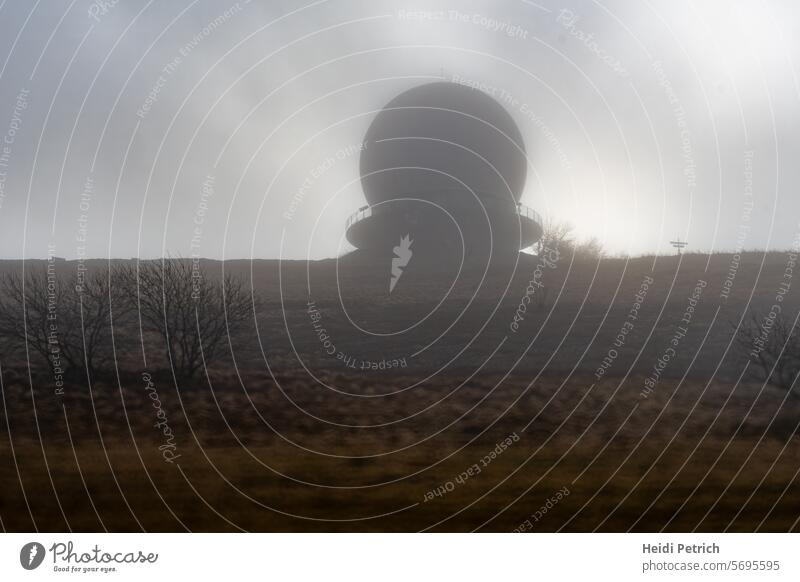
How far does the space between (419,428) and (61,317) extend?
7364 millimetres

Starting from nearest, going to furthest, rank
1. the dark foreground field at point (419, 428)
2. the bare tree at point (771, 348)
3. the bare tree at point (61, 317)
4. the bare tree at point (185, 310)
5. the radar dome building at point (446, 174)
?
the dark foreground field at point (419, 428) → the bare tree at point (61, 317) → the bare tree at point (185, 310) → the bare tree at point (771, 348) → the radar dome building at point (446, 174)

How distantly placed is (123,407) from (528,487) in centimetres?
723

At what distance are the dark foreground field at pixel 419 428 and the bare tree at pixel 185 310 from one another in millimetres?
355

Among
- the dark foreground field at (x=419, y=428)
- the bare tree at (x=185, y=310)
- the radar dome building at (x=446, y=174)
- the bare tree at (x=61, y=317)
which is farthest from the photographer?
the radar dome building at (x=446, y=174)

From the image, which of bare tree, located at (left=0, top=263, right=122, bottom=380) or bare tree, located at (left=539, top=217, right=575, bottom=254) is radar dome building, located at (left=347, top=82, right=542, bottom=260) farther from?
bare tree, located at (left=0, top=263, right=122, bottom=380)

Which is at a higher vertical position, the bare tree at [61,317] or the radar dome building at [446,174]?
the radar dome building at [446,174]

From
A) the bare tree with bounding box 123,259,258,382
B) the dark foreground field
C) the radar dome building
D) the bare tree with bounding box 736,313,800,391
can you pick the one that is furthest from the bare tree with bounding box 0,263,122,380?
the bare tree with bounding box 736,313,800,391

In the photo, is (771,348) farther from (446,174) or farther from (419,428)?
(446,174)

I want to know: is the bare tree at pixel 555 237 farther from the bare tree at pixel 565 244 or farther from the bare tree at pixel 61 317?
the bare tree at pixel 61 317

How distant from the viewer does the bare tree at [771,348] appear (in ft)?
47.3

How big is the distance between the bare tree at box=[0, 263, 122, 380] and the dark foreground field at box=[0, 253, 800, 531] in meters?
0.40

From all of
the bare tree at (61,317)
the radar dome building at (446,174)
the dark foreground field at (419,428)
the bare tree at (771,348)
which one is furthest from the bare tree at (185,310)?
the bare tree at (771,348)

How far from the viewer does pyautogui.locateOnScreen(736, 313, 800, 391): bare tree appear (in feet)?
47.3

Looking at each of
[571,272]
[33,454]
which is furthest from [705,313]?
[33,454]
